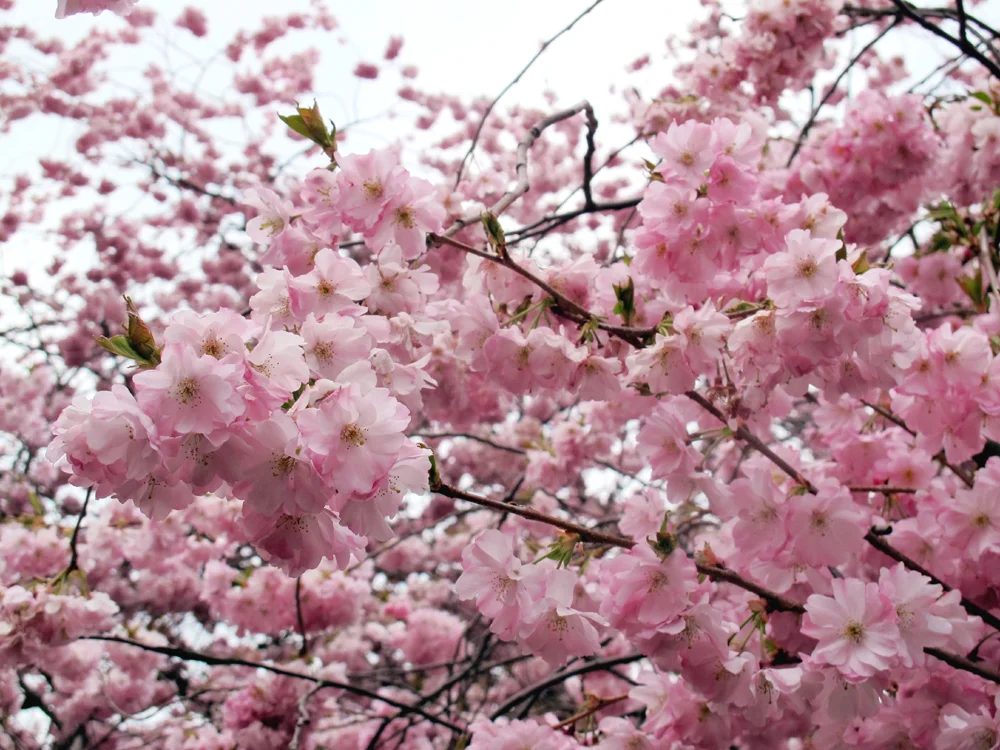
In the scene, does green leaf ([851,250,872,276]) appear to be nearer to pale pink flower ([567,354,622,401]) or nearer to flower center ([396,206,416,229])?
pale pink flower ([567,354,622,401])

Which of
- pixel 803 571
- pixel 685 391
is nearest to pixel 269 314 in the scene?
pixel 685 391

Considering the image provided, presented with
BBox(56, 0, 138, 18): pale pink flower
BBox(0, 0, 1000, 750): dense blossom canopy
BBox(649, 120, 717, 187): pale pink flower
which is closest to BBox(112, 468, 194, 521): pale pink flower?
BBox(0, 0, 1000, 750): dense blossom canopy

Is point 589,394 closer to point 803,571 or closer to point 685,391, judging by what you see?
point 685,391

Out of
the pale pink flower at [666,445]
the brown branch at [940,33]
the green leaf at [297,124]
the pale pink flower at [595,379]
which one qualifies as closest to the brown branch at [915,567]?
the pale pink flower at [666,445]

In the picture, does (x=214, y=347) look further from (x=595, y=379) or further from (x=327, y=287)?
(x=595, y=379)

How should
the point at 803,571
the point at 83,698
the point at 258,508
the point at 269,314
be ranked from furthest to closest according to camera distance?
the point at 83,698 < the point at 803,571 < the point at 269,314 < the point at 258,508

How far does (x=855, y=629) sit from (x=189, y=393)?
1200 millimetres

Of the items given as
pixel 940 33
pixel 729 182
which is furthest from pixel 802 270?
pixel 940 33

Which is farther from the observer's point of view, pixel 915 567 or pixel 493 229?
pixel 915 567

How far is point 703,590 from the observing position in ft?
4.69

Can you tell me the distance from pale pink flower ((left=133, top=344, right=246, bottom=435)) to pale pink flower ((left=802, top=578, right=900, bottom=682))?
3.53 ft

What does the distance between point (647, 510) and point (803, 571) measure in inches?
14.9

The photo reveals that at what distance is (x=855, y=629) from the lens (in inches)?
53.5

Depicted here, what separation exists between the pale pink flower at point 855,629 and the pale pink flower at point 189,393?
1.08 meters
